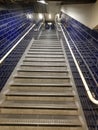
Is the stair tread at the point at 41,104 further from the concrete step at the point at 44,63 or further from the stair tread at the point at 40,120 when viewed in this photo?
the concrete step at the point at 44,63

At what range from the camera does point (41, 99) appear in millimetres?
4371

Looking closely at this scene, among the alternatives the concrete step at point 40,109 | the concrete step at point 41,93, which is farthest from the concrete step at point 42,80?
the concrete step at point 40,109

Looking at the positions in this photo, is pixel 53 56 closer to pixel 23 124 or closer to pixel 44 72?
pixel 44 72

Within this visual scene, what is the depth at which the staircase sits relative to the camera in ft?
11.8

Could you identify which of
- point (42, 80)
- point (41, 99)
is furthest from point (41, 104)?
point (42, 80)

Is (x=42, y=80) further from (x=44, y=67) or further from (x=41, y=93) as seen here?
(x=44, y=67)

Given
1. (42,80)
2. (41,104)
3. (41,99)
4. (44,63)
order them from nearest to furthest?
(41,104)
(41,99)
(42,80)
(44,63)

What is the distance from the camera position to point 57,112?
3969 mm

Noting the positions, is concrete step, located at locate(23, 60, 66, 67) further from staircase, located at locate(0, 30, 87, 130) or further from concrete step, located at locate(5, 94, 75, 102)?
concrete step, located at locate(5, 94, 75, 102)

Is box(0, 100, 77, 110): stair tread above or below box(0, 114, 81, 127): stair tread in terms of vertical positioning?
above

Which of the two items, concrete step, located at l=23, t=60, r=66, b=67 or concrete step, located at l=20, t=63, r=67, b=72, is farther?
concrete step, located at l=23, t=60, r=66, b=67

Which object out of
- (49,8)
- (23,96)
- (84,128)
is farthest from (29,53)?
(49,8)

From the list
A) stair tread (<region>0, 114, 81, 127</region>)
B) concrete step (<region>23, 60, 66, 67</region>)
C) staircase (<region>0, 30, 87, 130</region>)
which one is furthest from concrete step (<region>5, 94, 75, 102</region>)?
concrete step (<region>23, 60, 66, 67</region>)

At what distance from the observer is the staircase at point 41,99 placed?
361cm
